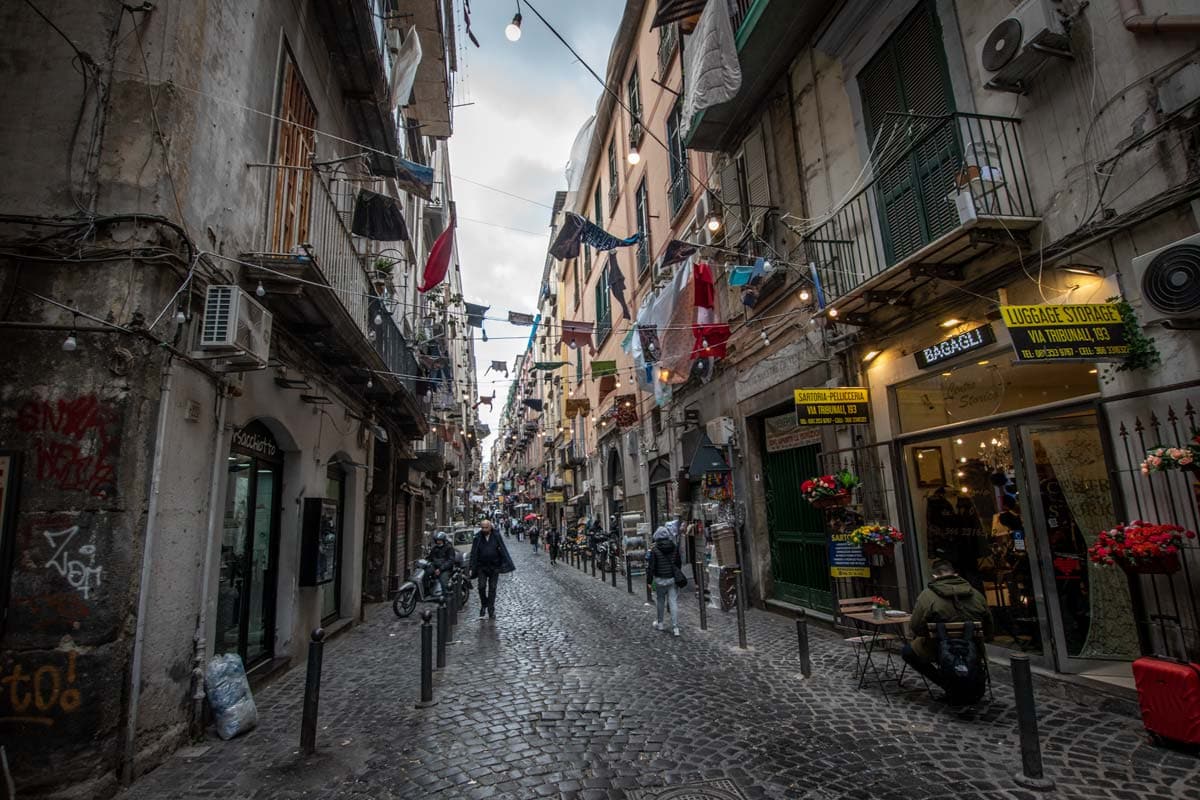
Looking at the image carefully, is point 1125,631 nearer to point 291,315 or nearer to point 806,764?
point 806,764

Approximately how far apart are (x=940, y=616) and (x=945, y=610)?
0.07 metres

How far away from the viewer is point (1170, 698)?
4184 millimetres

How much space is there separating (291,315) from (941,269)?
24.8 ft

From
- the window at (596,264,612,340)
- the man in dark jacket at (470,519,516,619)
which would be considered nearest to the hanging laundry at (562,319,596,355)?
the window at (596,264,612,340)

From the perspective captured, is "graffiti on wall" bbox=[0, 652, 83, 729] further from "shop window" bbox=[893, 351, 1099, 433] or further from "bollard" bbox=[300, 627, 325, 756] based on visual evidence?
"shop window" bbox=[893, 351, 1099, 433]

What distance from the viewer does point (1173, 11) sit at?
494cm

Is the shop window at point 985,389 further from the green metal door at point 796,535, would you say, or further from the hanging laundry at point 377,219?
the hanging laundry at point 377,219

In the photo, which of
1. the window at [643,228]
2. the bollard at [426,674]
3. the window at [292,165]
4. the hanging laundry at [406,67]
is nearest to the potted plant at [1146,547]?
the bollard at [426,674]

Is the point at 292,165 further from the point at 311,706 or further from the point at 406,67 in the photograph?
the point at 311,706

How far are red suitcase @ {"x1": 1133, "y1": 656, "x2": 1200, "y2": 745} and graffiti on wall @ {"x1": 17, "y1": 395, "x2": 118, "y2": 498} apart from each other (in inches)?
305

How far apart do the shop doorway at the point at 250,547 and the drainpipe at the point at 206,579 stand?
15.2 inches

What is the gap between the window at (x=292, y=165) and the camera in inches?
279

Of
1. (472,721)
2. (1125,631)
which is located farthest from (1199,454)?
(472,721)

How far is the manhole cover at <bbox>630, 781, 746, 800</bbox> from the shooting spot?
3854mm
